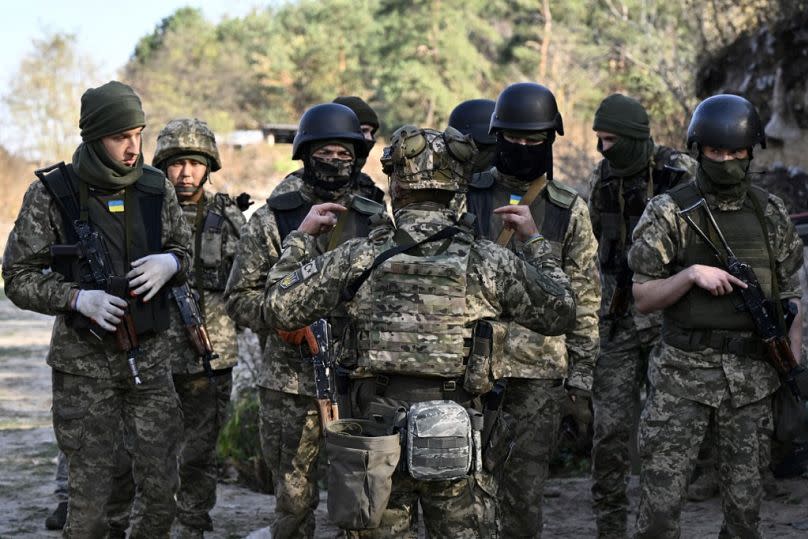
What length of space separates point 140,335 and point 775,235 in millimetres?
2773

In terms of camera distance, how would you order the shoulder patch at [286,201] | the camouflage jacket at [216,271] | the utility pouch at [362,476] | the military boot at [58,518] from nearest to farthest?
the utility pouch at [362,476]
the shoulder patch at [286,201]
the camouflage jacket at [216,271]
the military boot at [58,518]

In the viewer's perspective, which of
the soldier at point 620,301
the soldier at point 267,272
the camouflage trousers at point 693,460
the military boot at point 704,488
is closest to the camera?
the camouflage trousers at point 693,460

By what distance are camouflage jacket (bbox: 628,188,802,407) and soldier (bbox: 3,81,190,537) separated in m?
2.09

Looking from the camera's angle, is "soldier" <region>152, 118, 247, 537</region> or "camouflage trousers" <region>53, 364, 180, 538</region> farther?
"soldier" <region>152, 118, 247, 537</region>

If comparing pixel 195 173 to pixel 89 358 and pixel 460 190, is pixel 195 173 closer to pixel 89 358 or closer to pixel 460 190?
pixel 89 358

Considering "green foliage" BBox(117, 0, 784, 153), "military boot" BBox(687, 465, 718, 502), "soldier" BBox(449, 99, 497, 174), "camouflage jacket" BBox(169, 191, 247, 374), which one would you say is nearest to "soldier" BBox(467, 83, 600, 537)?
"soldier" BBox(449, 99, 497, 174)

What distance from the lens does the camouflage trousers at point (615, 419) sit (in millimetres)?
6262

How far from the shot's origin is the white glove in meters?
4.87

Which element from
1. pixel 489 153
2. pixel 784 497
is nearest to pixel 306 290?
pixel 489 153

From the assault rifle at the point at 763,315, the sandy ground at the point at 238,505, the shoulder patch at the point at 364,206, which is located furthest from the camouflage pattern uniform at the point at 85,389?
the assault rifle at the point at 763,315

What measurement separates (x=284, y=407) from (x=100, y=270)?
1.01 meters

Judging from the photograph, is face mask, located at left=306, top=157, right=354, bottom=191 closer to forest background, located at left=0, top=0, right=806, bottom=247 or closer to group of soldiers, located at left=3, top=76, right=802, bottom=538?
group of soldiers, located at left=3, top=76, right=802, bottom=538

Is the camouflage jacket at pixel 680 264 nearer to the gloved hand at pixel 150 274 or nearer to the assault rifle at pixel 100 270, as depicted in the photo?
the gloved hand at pixel 150 274

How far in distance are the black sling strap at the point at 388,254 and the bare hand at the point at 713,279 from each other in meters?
1.21
